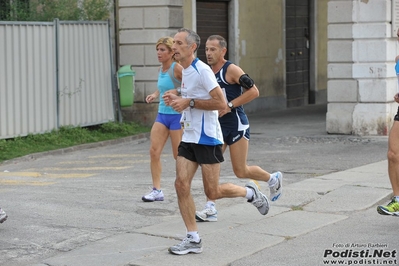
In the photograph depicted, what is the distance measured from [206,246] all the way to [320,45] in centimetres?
1895

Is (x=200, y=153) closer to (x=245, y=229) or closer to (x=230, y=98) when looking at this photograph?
(x=245, y=229)

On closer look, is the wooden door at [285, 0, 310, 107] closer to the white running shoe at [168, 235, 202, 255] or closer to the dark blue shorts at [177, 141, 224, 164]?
the dark blue shorts at [177, 141, 224, 164]

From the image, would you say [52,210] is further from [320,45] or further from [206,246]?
[320,45]

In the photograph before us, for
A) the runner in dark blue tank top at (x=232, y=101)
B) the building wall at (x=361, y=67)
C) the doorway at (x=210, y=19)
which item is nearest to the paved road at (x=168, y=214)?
the runner in dark blue tank top at (x=232, y=101)

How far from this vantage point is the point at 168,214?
951 cm

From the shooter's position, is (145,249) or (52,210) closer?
(145,249)

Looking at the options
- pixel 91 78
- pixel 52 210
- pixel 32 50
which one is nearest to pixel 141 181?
pixel 52 210

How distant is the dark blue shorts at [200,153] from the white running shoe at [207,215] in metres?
1.33

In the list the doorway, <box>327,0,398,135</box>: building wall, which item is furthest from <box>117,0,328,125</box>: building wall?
<box>327,0,398,135</box>: building wall

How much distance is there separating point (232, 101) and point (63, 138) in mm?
7867

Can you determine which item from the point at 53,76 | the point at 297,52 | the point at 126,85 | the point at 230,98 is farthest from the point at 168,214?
the point at 297,52

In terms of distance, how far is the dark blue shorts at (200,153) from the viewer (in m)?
7.75

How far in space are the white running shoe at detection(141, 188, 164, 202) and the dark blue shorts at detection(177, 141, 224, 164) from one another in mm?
2402

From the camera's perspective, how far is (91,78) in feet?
57.7
